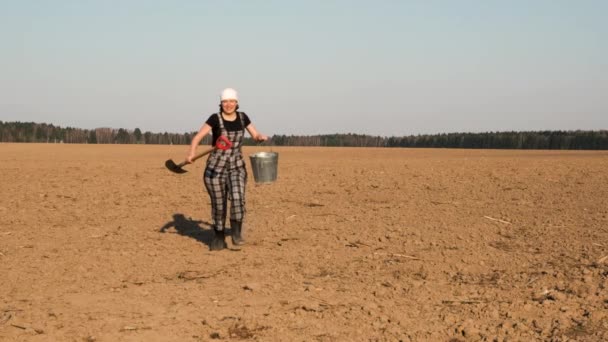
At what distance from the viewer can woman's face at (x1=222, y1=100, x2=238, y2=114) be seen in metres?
7.51

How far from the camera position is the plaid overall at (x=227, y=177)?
25.3ft

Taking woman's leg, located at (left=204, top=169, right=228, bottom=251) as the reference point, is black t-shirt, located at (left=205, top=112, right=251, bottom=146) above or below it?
above

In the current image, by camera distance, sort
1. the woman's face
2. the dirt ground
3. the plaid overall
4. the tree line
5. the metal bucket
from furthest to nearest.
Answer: the tree line → the metal bucket → the plaid overall → the woman's face → the dirt ground

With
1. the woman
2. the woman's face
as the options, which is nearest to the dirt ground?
the woman

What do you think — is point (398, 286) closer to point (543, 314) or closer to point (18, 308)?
point (543, 314)

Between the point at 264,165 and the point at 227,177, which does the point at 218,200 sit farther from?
the point at 264,165

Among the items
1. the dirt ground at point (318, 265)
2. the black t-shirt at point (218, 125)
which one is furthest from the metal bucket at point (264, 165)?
the black t-shirt at point (218, 125)

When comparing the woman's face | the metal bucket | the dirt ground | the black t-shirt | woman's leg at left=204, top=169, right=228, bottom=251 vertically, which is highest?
the woman's face

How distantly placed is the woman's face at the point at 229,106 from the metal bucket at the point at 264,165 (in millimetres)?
1280

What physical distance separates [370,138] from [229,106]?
70983 mm

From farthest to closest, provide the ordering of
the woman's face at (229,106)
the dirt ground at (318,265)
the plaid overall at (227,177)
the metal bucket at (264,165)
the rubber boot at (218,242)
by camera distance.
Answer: the metal bucket at (264,165)
the rubber boot at (218,242)
the plaid overall at (227,177)
the woman's face at (229,106)
the dirt ground at (318,265)

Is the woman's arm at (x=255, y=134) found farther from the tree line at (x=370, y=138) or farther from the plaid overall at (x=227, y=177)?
the tree line at (x=370, y=138)

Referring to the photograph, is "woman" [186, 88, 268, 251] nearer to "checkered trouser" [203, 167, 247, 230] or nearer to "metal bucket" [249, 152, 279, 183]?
"checkered trouser" [203, 167, 247, 230]

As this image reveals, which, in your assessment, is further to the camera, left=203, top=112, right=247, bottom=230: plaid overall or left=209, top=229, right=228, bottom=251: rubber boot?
left=209, top=229, right=228, bottom=251: rubber boot
